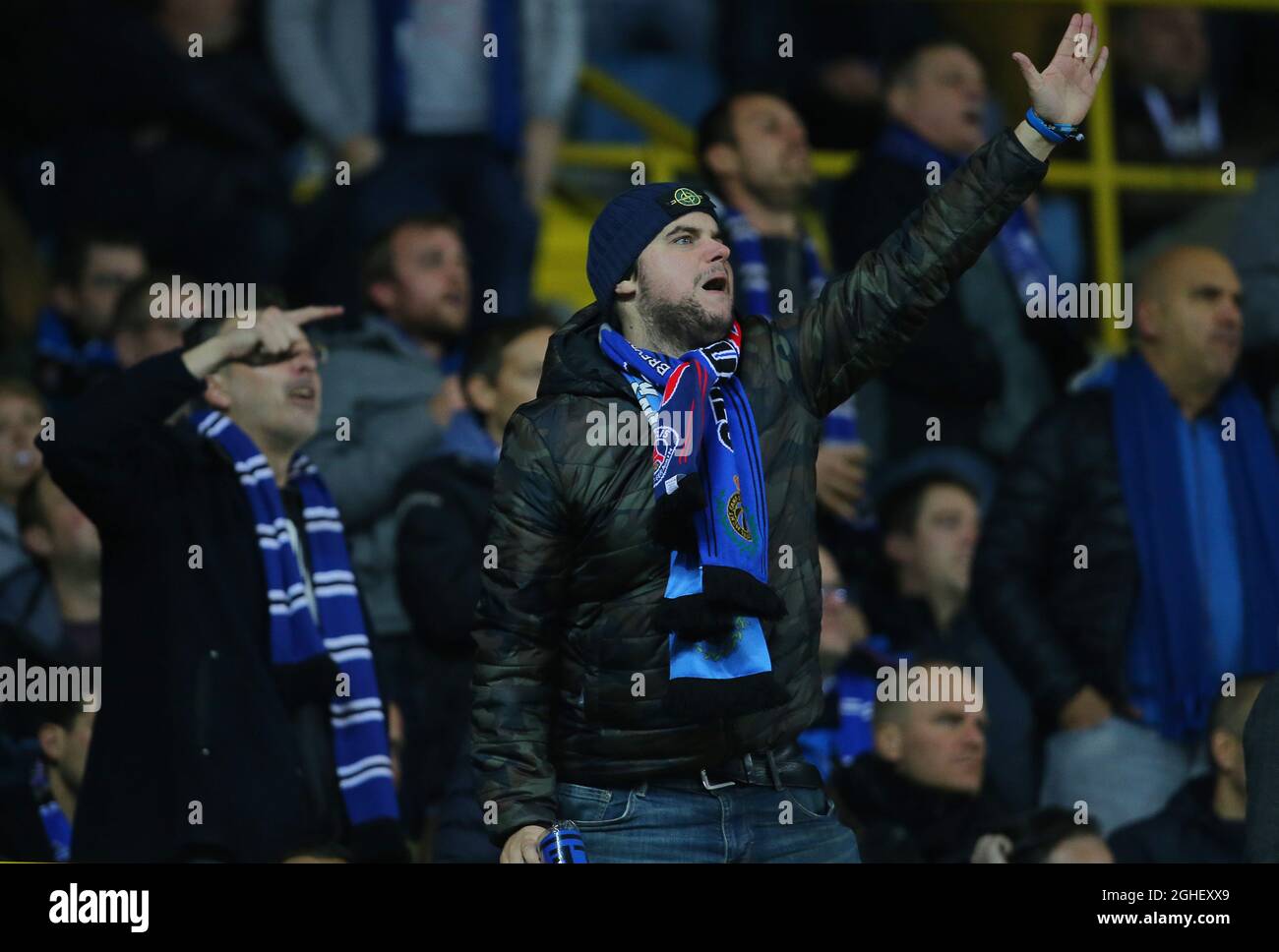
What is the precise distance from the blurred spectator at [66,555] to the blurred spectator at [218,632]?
0.96m

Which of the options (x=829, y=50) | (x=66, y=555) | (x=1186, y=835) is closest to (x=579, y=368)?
(x=66, y=555)

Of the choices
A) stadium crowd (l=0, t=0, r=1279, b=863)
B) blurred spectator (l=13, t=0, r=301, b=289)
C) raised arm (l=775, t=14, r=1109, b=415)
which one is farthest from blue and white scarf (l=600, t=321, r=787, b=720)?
blurred spectator (l=13, t=0, r=301, b=289)

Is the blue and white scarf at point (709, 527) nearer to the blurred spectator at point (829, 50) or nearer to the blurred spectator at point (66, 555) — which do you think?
the blurred spectator at point (66, 555)

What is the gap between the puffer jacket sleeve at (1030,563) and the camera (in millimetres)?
7781

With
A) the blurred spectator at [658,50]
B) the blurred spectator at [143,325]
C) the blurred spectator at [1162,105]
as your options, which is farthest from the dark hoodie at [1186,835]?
the blurred spectator at [658,50]

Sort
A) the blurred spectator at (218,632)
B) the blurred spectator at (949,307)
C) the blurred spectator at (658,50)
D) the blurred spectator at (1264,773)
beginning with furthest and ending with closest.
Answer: the blurred spectator at (658,50) → the blurred spectator at (949,307) → the blurred spectator at (218,632) → the blurred spectator at (1264,773)

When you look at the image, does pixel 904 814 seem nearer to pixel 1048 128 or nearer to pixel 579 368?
pixel 579 368

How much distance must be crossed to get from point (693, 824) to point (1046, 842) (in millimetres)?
1988

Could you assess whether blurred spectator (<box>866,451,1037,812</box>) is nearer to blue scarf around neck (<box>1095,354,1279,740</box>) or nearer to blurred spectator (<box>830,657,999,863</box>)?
blurred spectator (<box>830,657,999,863</box>)

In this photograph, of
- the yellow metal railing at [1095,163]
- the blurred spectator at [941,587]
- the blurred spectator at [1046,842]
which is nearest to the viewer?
the blurred spectator at [1046,842]

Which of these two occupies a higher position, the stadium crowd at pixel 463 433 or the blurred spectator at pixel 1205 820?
the stadium crowd at pixel 463 433

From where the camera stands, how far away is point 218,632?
6.62 m

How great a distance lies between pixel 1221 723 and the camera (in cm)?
758
